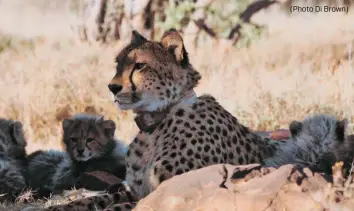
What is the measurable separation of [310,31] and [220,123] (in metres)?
7.04

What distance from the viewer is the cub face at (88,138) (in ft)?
25.6

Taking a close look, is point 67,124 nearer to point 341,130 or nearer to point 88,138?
point 88,138

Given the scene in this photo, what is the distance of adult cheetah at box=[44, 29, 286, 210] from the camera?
6020mm

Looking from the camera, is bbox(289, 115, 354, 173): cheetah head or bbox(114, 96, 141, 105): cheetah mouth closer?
bbox(114, 96, 141, 105): cheetah mouth

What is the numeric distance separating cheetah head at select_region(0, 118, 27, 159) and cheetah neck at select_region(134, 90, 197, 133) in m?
1.83

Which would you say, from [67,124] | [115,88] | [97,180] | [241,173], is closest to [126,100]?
[115,88]

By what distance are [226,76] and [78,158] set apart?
3507 millimetres

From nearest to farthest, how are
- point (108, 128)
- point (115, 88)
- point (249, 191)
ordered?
point (249, 191)
point (115, 88)
point (108, 128)

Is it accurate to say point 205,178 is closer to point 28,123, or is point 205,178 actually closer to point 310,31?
point 28,123

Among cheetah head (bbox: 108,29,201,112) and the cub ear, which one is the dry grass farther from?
cheetah head (bbox: 108,29,201,112)

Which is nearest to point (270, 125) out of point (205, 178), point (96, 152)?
point (96, 152)

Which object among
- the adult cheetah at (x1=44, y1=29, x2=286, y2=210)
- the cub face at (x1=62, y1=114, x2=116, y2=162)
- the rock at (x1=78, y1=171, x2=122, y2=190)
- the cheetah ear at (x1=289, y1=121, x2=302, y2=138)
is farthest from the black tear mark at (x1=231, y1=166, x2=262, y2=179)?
the cub face at (x1=62, y1=114, x2=116, y2=162)

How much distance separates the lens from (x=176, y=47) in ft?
20.6

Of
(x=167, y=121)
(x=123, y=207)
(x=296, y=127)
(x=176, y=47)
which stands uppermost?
(x=176, y=47)
